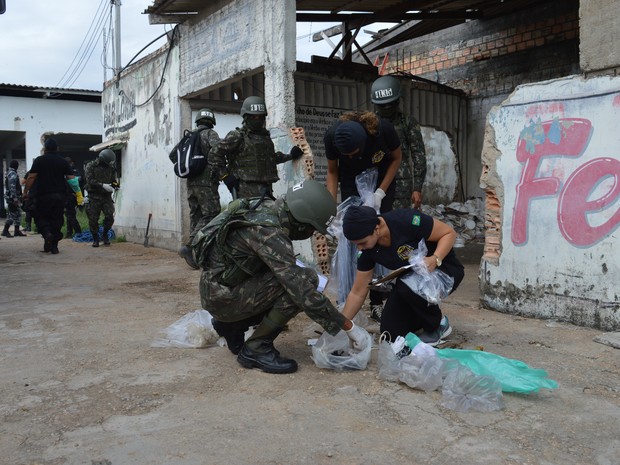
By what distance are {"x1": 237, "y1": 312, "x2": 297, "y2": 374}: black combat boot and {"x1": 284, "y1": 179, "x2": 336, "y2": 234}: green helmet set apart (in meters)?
0.60


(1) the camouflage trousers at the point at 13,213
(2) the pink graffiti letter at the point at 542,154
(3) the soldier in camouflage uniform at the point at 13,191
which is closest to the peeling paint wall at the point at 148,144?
(3) the soldier in camouflage uniform at the point at 13,191

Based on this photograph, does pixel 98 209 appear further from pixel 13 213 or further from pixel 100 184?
pixel 13 213

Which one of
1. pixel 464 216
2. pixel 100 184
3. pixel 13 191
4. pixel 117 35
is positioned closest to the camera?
pixel 100 184

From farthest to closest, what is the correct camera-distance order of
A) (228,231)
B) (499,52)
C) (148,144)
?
(499,52)
(148,144)
(228,231)

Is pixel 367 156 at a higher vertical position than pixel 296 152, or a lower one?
lower

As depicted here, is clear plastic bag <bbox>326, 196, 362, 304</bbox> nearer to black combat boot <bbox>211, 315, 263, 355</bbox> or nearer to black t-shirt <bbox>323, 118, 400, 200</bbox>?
black t-shirt <bbox>323, 118, 400, 200</bbox>

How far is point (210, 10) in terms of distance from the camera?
7543mm

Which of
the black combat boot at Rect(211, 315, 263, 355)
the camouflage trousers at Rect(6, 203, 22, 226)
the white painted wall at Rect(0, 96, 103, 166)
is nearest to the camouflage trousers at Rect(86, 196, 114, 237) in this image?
the camouflage trousers at Rect(6, 203, 22, 226)

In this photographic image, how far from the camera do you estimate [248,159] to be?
5.60m

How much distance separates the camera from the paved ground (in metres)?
2.11

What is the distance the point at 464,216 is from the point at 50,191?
6.97m

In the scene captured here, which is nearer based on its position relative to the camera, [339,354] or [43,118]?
[339,354]

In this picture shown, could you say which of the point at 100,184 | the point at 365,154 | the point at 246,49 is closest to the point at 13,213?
the point at 100,184

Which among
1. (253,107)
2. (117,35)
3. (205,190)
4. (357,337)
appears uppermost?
(117,35)
